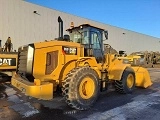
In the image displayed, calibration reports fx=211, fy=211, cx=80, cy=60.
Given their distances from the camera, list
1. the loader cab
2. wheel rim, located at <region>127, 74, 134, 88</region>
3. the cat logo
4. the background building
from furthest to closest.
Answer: the background building
the cat logo
wheel rim, located at <region>127, 74, 134, 88</region>
the loader cab

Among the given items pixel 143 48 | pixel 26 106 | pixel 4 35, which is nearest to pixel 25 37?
pixel 4 35

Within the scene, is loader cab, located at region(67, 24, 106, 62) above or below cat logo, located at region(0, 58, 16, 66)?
above

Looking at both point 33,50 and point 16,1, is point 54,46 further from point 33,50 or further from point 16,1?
point 16,1

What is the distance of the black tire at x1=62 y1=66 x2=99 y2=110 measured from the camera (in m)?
5.91

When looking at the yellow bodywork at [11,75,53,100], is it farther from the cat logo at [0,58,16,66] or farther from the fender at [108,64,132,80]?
the cat logo at [0,58,16,66]

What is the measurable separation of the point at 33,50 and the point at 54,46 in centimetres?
62

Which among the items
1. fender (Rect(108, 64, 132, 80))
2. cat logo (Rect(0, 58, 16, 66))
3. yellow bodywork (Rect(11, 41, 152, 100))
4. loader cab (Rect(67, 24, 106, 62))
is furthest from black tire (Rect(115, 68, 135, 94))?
cat logo (Rect(0, 58, 16, 66))

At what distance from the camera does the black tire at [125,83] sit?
8.33 meters

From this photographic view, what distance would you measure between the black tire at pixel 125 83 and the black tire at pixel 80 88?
6.52 ft

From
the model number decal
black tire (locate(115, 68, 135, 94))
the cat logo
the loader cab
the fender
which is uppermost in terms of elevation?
the loader cab

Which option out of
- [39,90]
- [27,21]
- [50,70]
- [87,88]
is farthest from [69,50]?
[27,21]

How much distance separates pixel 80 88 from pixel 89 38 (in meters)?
2.05

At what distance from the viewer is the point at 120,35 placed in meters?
35.0

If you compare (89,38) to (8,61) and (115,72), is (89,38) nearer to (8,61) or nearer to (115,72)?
(115,72)
